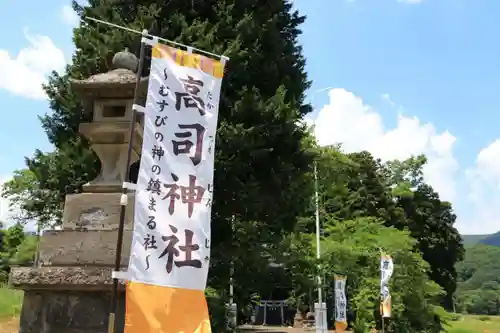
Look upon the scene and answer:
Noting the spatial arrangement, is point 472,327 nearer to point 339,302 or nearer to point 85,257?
point 339,302

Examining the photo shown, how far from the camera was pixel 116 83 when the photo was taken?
614 cm

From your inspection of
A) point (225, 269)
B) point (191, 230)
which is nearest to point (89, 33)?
point (225, 269)

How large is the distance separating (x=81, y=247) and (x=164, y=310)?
144 centimetres

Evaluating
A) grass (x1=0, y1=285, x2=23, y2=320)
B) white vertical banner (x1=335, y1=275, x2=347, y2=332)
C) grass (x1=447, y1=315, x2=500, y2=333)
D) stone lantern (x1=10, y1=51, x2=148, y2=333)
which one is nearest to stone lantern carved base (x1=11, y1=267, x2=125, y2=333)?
stone lantern (x1=10, y1=51, x2=148, y2=333)

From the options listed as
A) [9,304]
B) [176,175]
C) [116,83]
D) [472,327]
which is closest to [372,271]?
[9,304]

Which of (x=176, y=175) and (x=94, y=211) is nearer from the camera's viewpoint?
(x=176, y=175)

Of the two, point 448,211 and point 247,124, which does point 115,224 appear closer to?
point 247,124

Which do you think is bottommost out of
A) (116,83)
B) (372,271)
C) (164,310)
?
(164,310)

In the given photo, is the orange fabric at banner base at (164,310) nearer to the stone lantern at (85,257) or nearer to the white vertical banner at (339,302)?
the stone lantern at (85,257)

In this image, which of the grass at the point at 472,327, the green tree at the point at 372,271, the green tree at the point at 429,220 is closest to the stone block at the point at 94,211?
the green tree at the point at 372,271

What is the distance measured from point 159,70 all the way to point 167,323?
246cm

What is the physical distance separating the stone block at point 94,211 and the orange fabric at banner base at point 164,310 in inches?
49.6

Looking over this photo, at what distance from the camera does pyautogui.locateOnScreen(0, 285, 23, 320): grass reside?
19906 mm

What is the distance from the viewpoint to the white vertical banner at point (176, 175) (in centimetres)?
459
